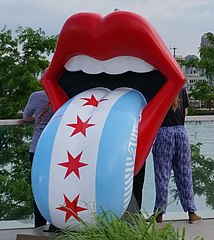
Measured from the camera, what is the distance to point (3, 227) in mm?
5113

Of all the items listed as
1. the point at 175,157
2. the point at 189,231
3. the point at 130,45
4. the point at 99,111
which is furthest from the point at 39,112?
the point at 189,231

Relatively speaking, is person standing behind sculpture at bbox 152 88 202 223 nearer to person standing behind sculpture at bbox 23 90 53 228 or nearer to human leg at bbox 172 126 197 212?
human leg at bbox 172 126 197 212

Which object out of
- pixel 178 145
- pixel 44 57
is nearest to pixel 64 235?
pixel 178 145

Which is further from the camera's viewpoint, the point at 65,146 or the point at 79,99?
the point at 79,99

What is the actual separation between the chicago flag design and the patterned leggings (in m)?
1.09

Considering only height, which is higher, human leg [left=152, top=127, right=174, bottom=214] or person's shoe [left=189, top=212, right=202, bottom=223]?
human leg [left=152, top=127, right=174, bottom=214]

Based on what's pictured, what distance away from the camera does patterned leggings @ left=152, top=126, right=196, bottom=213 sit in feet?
15.8

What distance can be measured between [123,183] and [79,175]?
0.88 ft

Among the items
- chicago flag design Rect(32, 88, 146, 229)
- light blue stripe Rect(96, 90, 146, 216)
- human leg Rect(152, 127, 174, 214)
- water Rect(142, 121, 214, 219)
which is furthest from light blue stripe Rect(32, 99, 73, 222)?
water Rect(142, 121, 214, 219)

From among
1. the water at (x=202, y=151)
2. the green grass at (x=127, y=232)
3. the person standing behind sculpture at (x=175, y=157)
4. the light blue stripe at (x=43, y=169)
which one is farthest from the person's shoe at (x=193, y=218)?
the green grass at (x=127, y=232)

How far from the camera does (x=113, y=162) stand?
355 cm

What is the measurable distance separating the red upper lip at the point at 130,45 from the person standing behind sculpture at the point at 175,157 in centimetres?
78

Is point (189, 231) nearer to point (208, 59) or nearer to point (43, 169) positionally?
point (43, 169)

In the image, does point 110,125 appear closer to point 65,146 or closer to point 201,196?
point 65,146
